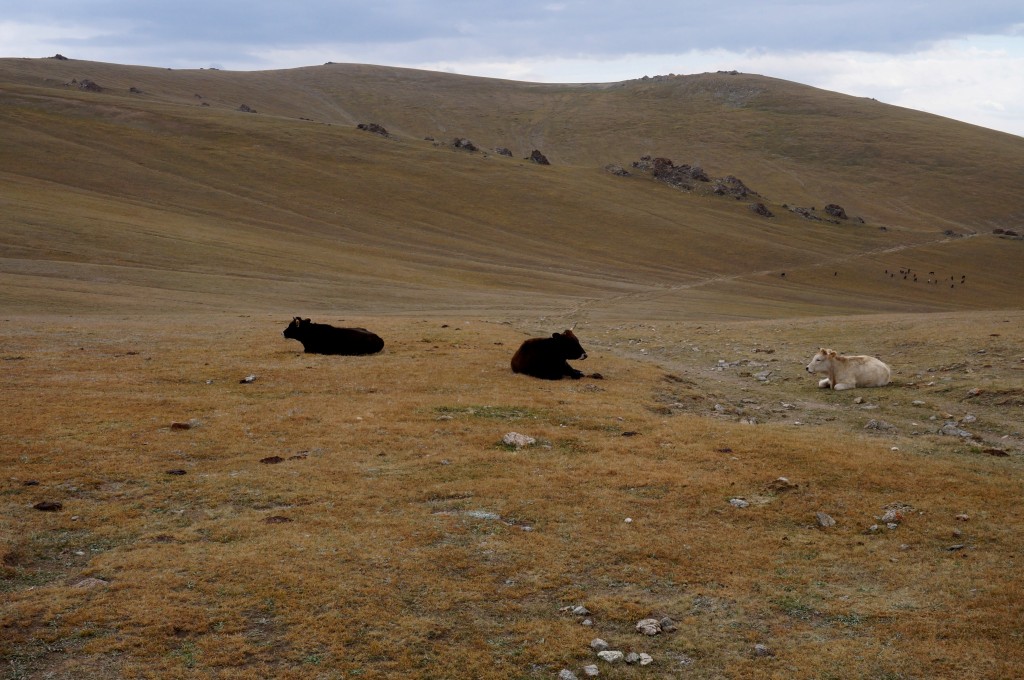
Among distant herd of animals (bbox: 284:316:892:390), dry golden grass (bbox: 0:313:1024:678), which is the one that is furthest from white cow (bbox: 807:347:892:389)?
dry golden grass (bbox: 0:313:1024:678)

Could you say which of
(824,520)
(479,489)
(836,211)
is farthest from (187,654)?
(836,211)

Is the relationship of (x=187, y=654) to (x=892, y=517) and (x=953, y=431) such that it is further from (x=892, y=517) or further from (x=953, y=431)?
(x=953, y=431)

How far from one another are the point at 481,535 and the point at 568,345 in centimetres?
1202

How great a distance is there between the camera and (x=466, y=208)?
91.9 meters

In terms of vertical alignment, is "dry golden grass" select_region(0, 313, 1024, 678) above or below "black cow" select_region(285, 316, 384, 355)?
above

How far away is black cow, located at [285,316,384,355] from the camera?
78.8 feet

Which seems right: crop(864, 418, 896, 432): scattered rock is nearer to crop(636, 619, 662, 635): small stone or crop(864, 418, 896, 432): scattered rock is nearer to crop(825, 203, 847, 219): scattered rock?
crop(636, 619, 662, 635): small stone

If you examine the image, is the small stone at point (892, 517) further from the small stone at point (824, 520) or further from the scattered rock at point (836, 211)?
the scattered rock at point (836, 211)

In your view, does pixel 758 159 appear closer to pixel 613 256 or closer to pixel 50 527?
pixel 613 256

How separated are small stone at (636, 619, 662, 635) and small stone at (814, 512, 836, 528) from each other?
11.9 ft

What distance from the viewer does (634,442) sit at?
14219 millimetres

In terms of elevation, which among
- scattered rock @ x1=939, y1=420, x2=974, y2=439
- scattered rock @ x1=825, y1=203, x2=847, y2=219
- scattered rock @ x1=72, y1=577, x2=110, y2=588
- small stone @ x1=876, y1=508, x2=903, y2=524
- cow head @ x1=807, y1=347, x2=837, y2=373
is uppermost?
scattered rock @ x1=825, y1=203, x2=847, y2=219

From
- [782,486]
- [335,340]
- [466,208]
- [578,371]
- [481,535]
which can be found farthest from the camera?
[466,208]

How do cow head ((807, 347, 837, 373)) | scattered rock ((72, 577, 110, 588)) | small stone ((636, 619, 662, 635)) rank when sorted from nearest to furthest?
small stone ((636, 619, 662, 635)) → scattered rock ((72, 577, 110, 588)) → cow head ((807, 347, 837, 373))
